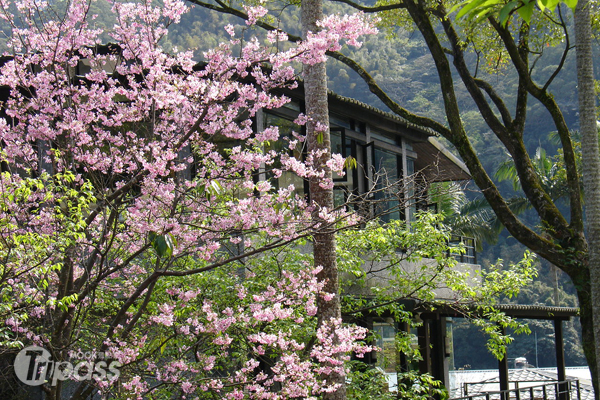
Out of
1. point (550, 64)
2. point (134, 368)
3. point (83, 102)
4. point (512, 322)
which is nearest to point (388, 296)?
point (512, 322)

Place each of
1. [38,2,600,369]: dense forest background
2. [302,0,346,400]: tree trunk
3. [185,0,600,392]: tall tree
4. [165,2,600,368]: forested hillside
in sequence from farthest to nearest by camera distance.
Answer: [165,2,600,368]: forested hillside, [38,2,600,369]: dense forest background, [185,0,600,392]: tall tree, [302,0,346,400]: tree trunk

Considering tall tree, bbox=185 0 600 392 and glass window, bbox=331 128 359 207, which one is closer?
tall tree, bbox=185 0 600 392

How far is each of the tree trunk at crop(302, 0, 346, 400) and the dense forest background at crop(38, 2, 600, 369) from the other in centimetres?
3013

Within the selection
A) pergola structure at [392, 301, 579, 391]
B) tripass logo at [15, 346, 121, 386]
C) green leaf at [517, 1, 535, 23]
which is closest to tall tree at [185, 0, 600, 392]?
pergola structure at [392, 301, 579, 391]

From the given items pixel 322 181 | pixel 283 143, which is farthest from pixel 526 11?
pixel 283 143

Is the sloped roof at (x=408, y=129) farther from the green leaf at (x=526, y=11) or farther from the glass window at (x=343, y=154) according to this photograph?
the green leaf at (x=526, y=11)

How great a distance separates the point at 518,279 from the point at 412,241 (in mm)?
1671

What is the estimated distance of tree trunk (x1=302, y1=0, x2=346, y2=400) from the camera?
23.9 ft

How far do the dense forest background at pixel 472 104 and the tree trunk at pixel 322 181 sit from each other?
30.1m

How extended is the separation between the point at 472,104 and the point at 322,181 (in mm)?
55783

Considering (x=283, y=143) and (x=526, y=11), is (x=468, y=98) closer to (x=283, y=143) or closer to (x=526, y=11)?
(x=283, y=143)

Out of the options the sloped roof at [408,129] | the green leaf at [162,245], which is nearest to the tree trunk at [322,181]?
the green leaf at [162,245]

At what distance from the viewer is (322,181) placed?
6.77 m

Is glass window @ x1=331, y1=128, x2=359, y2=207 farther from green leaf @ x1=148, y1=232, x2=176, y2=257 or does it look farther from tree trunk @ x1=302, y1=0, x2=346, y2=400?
green leaf @ x1=148, y1=232, x2=176, y2=257
